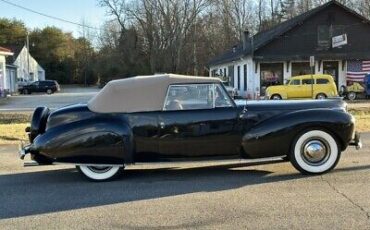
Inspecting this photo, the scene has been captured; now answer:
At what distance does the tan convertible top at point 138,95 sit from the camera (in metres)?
8.71

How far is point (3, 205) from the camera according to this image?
7223 millimetres

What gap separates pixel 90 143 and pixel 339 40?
34.6m

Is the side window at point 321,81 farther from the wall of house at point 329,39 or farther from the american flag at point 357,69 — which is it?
the american flag at point 357,69

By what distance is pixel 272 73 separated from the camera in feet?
135

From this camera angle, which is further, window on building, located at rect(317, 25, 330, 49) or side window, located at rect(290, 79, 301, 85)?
window on building, located at rect(317, 25, 330, 49)

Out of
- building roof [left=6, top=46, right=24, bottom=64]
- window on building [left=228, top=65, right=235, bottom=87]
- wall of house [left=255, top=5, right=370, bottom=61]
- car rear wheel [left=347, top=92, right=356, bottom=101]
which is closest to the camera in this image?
car rear wheel [left=347, top=92, right=356, bottom=101]

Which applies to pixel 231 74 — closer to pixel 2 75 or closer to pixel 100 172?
pixel 2 75

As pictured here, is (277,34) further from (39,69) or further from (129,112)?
(39,69)

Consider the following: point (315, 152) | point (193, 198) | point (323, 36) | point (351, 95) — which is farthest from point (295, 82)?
point (193, 198)

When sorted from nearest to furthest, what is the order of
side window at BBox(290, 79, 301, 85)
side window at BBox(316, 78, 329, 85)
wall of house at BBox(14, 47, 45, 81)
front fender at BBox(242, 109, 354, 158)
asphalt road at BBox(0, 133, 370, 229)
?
asphalt road at BBox(0, 133, 370, 229) → front fender at BBox(242, 109, 354, 158) → side window at BBox(316, 78, 329, 85) → side window at BBox(290, 79, 301, 85) → wall of house at BBox(14, 47, 45, 81)

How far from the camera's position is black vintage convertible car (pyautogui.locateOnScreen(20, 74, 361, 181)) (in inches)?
333

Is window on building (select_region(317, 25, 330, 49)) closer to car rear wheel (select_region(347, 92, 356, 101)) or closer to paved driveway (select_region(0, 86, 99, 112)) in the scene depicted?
car rear wheel (select_region(347, 92, 356, 101))

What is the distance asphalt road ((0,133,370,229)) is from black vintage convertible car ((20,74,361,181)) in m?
0.36

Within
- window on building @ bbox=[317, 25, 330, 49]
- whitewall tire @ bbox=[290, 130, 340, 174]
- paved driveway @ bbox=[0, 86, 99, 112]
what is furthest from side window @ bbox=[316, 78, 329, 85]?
whitewall tire @ bbox=[290, 130, 340, 174]
